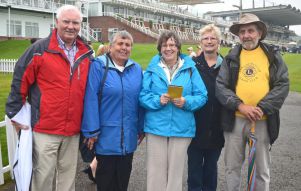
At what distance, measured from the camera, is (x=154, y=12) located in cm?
5659

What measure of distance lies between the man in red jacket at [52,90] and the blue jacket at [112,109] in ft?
0.43

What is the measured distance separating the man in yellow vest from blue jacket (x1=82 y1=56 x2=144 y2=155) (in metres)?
1.06

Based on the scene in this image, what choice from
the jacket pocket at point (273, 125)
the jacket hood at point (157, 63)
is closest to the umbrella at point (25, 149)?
the jacket hood at point (157, 63)

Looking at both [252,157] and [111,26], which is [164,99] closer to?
[252,157]

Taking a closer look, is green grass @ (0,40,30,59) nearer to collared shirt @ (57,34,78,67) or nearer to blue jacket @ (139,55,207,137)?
collared shirt @ (57,34,78,67)

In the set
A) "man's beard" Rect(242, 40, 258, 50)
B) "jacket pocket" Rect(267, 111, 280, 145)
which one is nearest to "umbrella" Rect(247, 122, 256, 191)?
"jacket pocket" Rect(267, 111, 280, 145)

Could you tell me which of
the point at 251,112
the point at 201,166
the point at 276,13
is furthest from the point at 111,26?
the point at 276,13

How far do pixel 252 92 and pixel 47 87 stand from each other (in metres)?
2.28

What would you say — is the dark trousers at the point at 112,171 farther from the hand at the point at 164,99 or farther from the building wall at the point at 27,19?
the building wall at the point at 27,19

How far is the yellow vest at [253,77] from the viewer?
3910 millimetres

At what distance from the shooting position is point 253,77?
12.9 ft

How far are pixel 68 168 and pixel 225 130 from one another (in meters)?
1.93

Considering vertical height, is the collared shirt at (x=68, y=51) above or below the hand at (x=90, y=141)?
above

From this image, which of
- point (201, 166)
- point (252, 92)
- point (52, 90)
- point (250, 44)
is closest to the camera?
point (52, 90)
